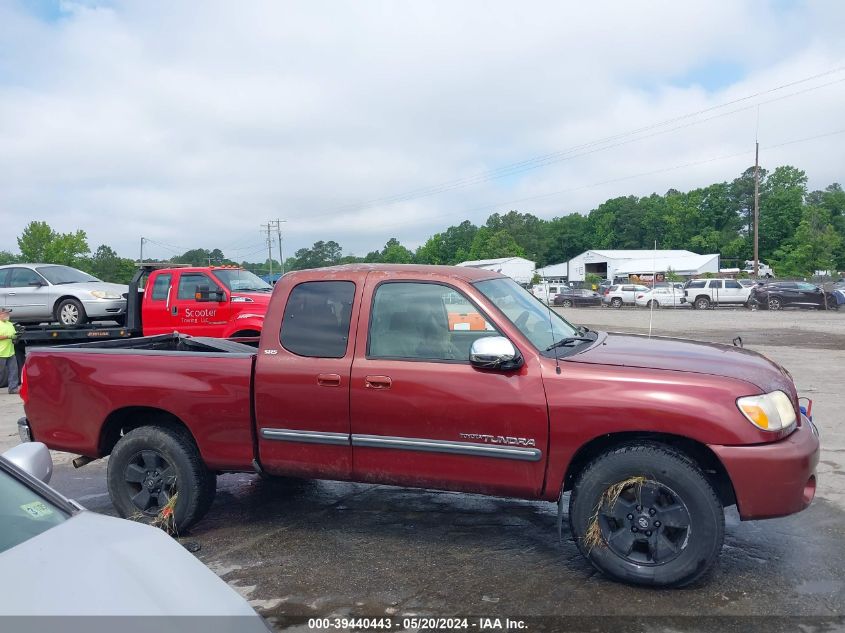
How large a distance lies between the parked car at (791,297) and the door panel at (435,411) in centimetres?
3614

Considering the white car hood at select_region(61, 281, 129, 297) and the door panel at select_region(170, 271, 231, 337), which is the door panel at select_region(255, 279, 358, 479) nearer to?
the door panel at select_region(170, 271, 231, 337)

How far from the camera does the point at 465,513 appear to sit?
539cm

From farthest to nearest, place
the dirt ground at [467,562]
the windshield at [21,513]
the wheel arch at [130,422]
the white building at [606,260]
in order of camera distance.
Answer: the white building at [606,260] → the wheel arch at [130,422] → the dirt ground at [467,562] → the windshield at [21,513]

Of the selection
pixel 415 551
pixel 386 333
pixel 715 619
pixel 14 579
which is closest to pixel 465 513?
pixel 415 551

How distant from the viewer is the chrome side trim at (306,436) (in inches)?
177

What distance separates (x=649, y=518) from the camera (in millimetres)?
3941

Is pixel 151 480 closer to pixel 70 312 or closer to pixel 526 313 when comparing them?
pixel 526 313

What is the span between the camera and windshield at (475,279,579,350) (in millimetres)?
4480

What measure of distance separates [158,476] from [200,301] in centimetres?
720

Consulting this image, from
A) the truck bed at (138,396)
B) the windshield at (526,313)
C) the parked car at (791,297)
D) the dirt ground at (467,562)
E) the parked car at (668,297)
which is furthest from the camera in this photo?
the parked car at (668,297)

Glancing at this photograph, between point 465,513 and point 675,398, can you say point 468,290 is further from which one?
point 465,513

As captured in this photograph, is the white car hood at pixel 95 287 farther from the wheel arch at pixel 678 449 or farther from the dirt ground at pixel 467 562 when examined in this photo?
the wheel arch at pixel 678 449

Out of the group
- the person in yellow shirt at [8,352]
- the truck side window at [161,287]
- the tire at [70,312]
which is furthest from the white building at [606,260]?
the person in yellow shirt at [8,352]

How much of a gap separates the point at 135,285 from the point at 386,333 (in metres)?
9.39
